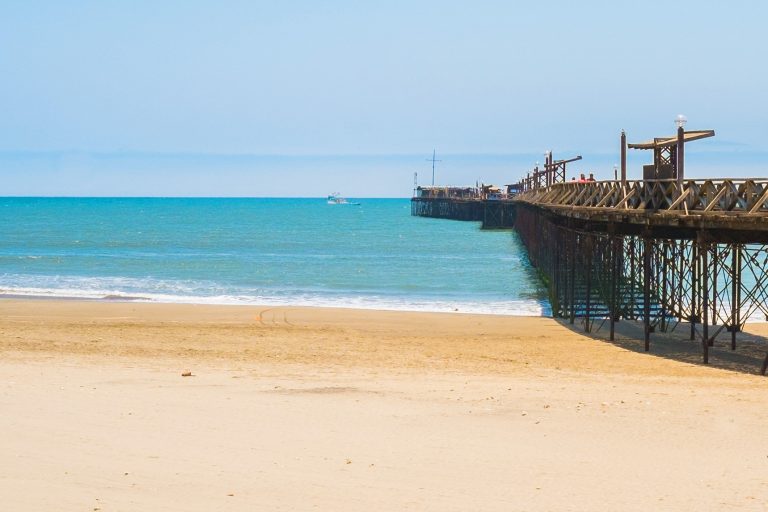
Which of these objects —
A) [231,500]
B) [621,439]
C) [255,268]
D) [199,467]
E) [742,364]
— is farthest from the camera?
[255,268]

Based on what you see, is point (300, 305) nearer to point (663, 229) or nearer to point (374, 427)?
point (663, 229)

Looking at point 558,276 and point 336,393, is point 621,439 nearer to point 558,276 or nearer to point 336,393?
point 336,393

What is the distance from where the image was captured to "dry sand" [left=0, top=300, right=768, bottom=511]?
10.2 meters

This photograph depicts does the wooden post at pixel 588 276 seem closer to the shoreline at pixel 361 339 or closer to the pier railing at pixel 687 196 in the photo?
the shoreline at pixel 361 339

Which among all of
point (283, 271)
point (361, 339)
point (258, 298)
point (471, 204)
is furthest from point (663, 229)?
point (471, 204)

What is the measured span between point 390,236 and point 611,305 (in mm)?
72565

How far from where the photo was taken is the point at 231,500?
9852mm

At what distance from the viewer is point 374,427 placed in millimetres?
13031

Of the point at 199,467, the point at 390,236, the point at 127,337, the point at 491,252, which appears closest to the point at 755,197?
the point at 199,467

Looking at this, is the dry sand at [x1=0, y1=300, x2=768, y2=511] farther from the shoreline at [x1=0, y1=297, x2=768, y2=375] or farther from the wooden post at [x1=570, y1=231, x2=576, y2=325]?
the wooden post at [x1=570, y1=231, x2=576, y2=325]

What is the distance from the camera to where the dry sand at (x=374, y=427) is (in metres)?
10.2

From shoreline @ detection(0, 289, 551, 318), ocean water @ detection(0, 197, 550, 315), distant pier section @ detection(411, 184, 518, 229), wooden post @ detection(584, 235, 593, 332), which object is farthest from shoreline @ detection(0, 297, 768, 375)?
distant pier section @ detection(411, 184, 518, 229)

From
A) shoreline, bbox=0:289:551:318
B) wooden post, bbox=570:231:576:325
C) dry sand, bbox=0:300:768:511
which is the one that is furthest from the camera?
shoreline, bbox=0:289:551:318

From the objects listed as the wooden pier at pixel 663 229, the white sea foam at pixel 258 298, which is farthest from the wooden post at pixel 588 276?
the white sea foam at pixel 258 298
